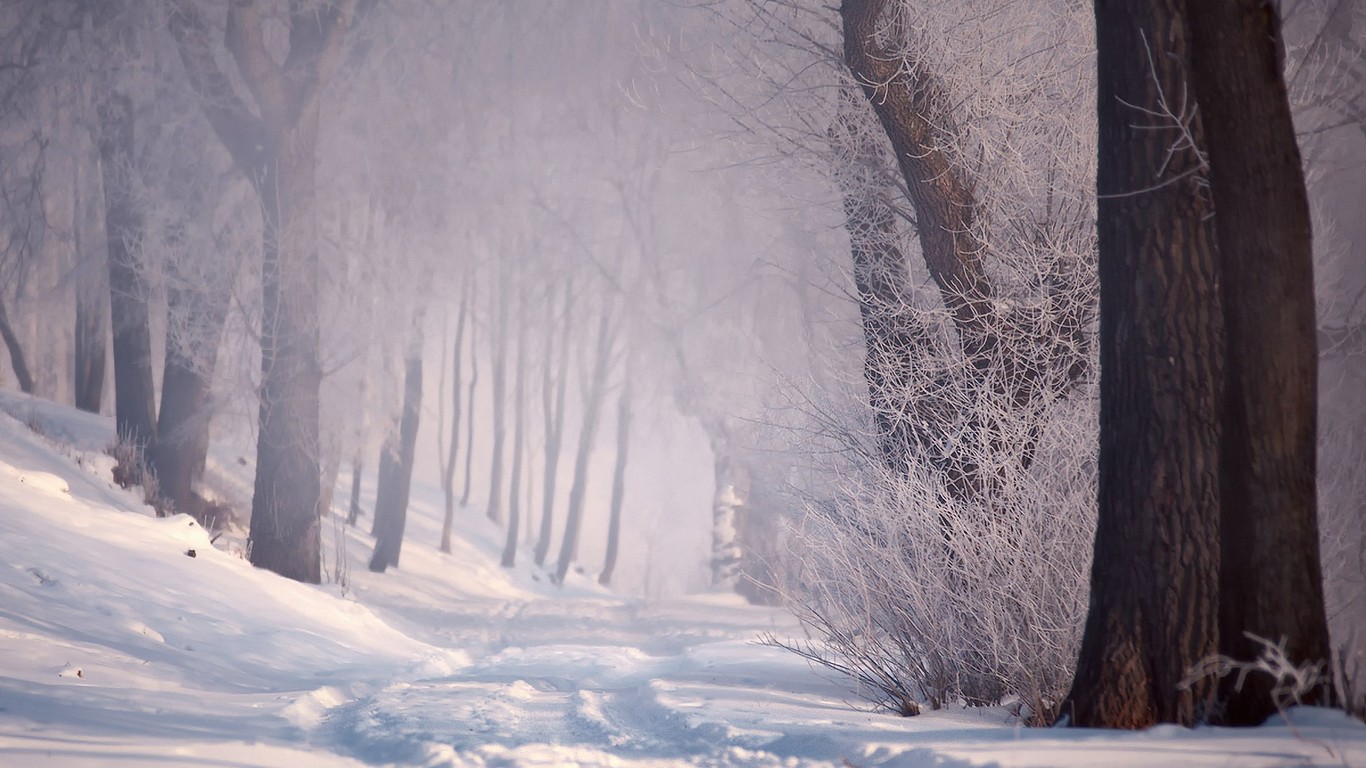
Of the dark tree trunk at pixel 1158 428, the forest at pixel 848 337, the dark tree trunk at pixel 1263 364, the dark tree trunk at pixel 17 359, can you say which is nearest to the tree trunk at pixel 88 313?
the forest at pixel 848 337

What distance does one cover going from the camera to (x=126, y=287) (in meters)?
14.1

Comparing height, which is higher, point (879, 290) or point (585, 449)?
point (585, 449)

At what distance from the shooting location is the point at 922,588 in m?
5.87

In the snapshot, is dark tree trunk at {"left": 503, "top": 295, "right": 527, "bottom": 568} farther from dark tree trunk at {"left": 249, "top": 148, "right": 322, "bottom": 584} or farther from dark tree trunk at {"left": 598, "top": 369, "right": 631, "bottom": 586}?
dark tree trunk at {"left": 249, "top": 148, "right": 322, "bottom": 584}

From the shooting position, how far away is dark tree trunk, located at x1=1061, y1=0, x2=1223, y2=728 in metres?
4.34

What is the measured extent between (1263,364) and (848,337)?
17.8 ft

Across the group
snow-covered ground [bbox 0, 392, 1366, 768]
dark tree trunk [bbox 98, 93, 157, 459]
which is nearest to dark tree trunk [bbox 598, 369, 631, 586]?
dark tree trunk [bbox 98, 93, 157, 459]

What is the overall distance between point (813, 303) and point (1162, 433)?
1524 centimetres

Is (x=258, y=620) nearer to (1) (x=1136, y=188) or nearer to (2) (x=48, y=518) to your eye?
(2) (x=48, y=518)

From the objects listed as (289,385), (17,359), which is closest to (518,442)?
(17,359)

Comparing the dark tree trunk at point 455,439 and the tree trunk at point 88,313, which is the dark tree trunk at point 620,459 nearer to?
the dark tree trunk at point 455,439

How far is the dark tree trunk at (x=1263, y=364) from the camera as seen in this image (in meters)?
4.19

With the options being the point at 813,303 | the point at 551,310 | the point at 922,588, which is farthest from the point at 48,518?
the point at 551,310

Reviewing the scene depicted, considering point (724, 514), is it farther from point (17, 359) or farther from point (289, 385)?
point (17, 359)
